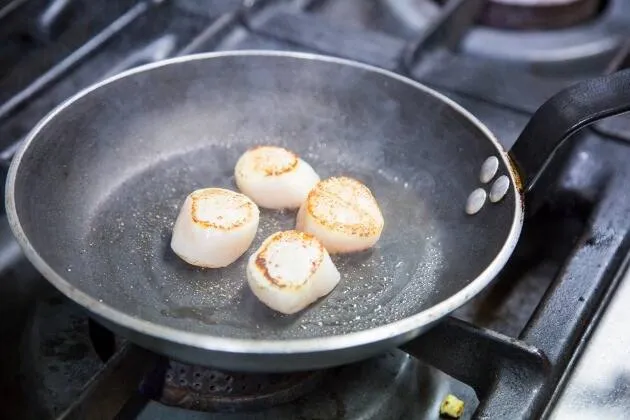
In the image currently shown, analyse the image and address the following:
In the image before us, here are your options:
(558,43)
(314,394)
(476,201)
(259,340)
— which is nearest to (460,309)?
(476,201)

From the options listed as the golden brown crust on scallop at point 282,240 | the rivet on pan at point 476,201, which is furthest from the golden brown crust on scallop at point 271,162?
the rivet on pan at point 476,201

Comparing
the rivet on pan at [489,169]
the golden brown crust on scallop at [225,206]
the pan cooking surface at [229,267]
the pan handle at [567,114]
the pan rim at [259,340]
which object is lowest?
the pan cooking surface at [229,267]

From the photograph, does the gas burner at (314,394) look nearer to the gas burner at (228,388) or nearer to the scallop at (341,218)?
the gas burner at (228,388)

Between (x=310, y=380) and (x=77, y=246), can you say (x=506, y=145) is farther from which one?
(x=77, y=246)

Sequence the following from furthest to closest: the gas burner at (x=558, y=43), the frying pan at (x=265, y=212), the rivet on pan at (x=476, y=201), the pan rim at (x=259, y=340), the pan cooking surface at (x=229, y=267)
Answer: the gas burner at (x=558, y=43) → the rivet on pan at (x=476, y=201) → the pan cooking surface at (x=229, y=267) → the frying pan at (x=265, y=212) → the pan rim at (x=259, y=340)

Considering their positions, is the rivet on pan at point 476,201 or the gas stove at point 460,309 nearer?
the gas stove at point 460,309

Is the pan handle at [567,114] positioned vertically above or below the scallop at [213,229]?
above

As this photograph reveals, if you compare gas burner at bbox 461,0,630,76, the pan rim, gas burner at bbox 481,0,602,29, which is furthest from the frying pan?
gas burner at bbox 481,0,602,29

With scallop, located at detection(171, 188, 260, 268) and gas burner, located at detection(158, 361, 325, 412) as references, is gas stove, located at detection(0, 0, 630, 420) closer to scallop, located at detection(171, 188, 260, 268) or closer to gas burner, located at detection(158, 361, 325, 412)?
gas burner, located at detection(158, 361, 325, 412)

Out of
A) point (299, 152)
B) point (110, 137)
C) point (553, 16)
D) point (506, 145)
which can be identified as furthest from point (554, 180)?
point (110, 137)
